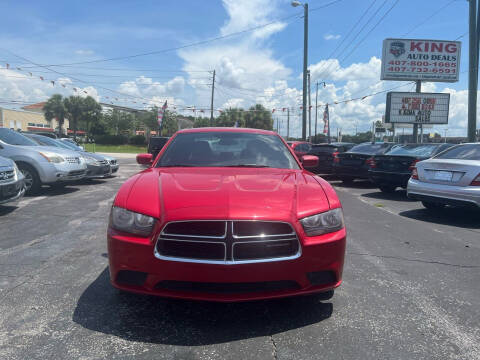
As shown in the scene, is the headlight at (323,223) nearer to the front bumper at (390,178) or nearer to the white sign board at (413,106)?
the front bumper at (390,178)

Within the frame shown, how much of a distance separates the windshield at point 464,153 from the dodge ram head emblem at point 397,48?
17.4 metres

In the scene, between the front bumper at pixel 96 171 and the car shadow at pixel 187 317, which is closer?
the car shadow at pixel 187 317

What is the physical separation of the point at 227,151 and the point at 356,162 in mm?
8348

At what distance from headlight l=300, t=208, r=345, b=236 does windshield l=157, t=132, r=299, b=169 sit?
1148mm

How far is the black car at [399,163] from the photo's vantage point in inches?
358

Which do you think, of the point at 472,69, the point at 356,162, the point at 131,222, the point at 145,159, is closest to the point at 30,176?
the point at 145,159

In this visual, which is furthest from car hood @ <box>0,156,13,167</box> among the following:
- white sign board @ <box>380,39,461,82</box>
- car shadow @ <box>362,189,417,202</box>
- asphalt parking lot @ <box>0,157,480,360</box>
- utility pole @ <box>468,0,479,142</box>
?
white sign board @ <box>380,39,461,82</box>

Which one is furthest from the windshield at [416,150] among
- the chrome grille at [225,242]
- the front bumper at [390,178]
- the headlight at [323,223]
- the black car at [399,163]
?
the chrome grille at [225,242]

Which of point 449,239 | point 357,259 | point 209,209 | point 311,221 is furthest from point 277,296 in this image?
point 449,239

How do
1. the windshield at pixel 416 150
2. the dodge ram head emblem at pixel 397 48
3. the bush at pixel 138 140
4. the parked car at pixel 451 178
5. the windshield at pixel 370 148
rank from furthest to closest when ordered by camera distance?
the bush at pixel 138 140
the dodge ram head emblem at pixel 397 48
the windshield at pixel 370 148
the windshield at pixel 416 150
the parked car at pixel 451 178

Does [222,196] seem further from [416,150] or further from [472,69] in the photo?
[472,69]

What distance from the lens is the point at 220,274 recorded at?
2.30m

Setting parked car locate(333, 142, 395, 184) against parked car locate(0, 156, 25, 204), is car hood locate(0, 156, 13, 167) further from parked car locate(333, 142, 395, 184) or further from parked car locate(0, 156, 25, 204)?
parked car locate(333, 142, 395, 184)

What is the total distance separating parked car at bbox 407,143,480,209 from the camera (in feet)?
19.9
